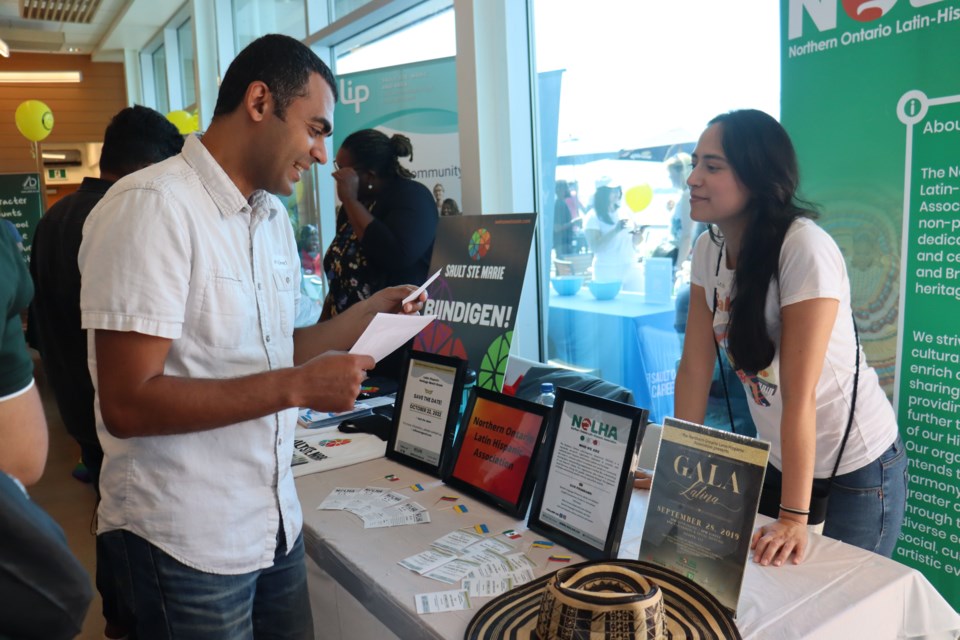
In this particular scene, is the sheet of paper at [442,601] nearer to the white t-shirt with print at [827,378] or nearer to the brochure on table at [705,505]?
the brochure on table at [705,505]

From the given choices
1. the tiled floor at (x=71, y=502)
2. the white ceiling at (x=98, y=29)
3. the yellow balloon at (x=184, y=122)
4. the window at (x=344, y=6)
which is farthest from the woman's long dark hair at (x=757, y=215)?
the white ceiling at (x=98, y=29)

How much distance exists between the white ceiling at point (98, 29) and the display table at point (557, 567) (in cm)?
674

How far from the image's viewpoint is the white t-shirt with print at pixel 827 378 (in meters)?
1.44

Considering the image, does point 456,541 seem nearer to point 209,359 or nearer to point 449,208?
point 209,359

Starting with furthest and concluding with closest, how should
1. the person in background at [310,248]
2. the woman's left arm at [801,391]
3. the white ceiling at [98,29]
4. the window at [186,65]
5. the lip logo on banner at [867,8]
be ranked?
1. the window at [186,65]
2. the white ceiling at [98,29]
3. the person in background at [310,248]
4. the lip logo on banner at [867,8]
5. the woman's left arm at [801,391]

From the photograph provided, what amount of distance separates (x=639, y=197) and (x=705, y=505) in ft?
5.93

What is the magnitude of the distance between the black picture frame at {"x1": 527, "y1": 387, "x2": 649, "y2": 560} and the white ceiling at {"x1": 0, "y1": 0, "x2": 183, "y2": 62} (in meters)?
6.89

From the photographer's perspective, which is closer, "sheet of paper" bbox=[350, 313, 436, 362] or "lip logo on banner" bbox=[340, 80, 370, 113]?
"sheet of paper" bbox=[350, 313, 436, 362]

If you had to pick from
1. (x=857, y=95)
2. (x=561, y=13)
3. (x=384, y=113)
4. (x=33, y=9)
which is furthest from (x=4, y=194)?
(x=857, y=95)

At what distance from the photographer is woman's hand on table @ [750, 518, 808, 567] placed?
50.0 inches

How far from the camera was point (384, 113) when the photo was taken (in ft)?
12.2

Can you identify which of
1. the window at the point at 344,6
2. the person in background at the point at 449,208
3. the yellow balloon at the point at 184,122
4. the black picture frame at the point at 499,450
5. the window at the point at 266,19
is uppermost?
the window at the point at 266,19

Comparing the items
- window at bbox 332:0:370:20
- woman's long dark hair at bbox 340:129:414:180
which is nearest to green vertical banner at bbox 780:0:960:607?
woman's long dark hair at bbox 340:129:414:180

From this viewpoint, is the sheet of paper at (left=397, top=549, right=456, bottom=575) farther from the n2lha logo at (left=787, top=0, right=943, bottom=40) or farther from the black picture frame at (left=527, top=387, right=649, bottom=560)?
the n2lha logo at (left=787, top=0, right=943, bottom=40)
